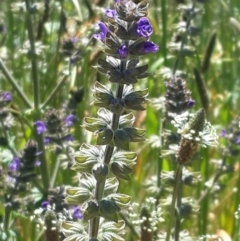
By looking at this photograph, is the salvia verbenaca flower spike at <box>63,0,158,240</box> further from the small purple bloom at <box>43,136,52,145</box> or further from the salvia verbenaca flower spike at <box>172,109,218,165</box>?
the small purple bloom at <box>43,136,52,145</box>

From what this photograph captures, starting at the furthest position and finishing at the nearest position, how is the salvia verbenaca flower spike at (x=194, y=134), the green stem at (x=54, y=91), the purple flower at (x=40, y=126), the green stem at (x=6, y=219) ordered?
1. the green stem at (x=54, y=91)
2. the purple flower at (x=40, y=126)
3. the green stem at (x=6, y=219)
4. the salvia verbenaca flower spike at (x=194, y=134)

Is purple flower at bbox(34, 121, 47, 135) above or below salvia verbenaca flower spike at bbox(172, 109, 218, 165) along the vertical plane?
below

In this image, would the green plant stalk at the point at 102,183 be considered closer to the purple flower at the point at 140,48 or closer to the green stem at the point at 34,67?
the purple flower at the point at 140,48

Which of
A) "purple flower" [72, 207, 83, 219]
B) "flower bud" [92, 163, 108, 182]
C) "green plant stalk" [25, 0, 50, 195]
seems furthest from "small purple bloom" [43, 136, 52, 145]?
"flower bud" [92, 163, 108, 182]

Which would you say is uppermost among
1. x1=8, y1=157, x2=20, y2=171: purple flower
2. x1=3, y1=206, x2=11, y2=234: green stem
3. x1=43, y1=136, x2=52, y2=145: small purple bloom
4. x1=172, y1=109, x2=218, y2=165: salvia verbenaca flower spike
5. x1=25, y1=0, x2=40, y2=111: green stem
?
x1=172, y1=109, x2=218, y2=165: salvia verbenaca flower spike

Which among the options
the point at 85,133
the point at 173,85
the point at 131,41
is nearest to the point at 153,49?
the point at 131,41

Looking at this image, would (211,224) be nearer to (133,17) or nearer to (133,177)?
(133,177)

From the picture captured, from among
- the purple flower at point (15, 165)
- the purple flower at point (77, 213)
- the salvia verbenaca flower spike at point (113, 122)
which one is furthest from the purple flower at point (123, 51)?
the purple flower at point (15, 165)

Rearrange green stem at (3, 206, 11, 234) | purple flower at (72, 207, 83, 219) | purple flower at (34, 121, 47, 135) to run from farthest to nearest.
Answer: purple flower at (34, 121, 47, 135) → green stem at (3, 206, 11, 234) → purple flower at (72, 207, 83, 219)
